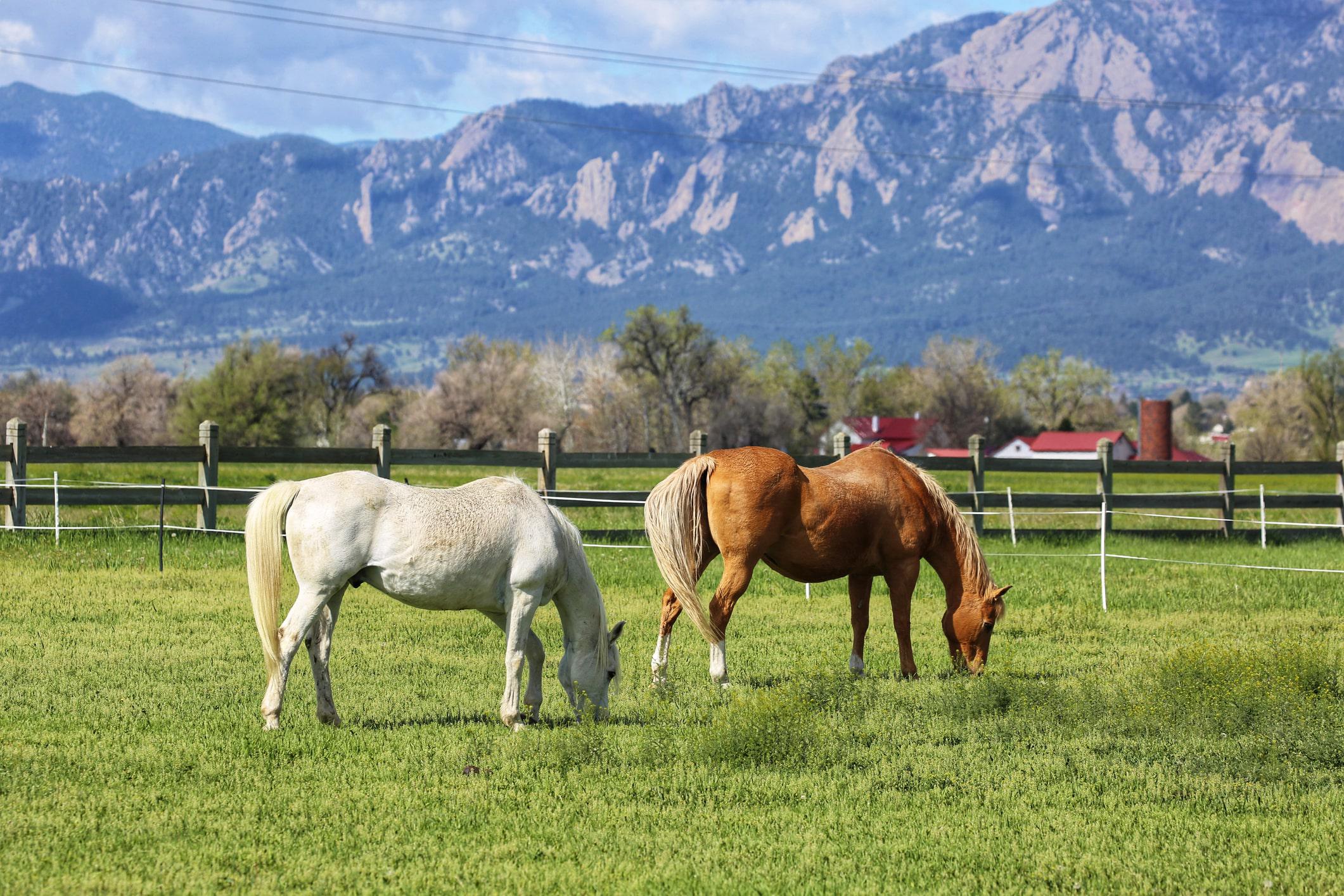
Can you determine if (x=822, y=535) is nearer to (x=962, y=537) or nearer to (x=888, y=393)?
(x=962, y=537)

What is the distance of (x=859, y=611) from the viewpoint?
1030cm

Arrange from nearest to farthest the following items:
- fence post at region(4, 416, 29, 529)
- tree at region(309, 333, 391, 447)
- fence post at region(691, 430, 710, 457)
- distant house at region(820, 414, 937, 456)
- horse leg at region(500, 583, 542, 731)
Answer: horse leg at region(500, 583, 542, 731) < fence post at region(4, 416, 29, 529) < fence post at region(691, 430, 710, 457) < tree at region(309, 333, 391, 447) < distant house at region(820, 414, 937, 456)

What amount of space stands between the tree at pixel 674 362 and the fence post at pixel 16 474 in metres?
62.9

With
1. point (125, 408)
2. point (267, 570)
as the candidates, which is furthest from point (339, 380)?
point (267, 570)

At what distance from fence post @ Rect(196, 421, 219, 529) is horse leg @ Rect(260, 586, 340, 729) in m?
9.89

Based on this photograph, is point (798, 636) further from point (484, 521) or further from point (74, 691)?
point (74, 691)

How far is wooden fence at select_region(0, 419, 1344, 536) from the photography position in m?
17.1

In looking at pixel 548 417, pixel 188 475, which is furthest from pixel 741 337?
pixel 188 475

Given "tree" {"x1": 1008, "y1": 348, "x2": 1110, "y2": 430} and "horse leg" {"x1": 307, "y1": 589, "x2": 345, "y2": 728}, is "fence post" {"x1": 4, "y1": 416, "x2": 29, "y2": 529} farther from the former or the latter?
"tree" {"x1": 1008, "y1": 348, "x2": 1110, "y2": 430}

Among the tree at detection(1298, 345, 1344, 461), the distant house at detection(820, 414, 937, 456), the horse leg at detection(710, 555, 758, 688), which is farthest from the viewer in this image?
the distant house at detection(820, 414, 937, 456)

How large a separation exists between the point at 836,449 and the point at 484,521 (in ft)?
45.1

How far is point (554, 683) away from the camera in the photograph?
387 inches

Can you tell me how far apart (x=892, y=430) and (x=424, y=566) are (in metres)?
113

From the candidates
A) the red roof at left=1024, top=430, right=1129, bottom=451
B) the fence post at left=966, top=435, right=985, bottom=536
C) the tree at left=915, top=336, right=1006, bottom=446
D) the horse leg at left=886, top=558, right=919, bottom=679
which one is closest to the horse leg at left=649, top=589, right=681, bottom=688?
the horse leg at left=886, top=558, right=919, bottom=679
